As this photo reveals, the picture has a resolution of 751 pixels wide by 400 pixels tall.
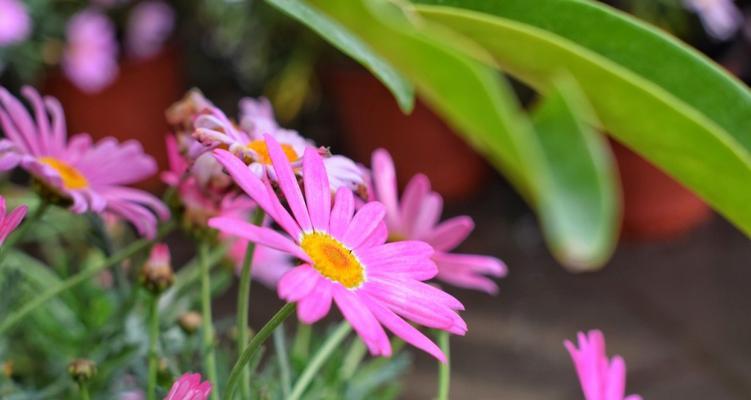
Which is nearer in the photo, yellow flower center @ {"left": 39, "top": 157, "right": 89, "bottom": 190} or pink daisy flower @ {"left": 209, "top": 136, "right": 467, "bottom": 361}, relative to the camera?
pink daisy flower @ {"left": 209, "top": 136, "right": 467, "bottom": 361}

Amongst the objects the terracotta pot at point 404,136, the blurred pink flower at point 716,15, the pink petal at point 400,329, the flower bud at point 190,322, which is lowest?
the flower bud at point 190,322

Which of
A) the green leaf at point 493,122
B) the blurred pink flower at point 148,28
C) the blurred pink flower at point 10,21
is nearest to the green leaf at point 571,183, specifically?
the green leaf at point 493,122

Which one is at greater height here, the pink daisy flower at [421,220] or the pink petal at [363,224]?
the pink daisy flower at [421,220]

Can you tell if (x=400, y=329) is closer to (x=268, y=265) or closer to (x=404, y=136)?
(x=268, y=265)

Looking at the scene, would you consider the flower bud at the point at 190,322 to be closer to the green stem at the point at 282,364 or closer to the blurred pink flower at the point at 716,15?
the green stem at the point at 282,364

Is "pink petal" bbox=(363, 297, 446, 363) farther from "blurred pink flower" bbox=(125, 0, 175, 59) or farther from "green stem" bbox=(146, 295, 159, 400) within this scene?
"blurred pink flower" bbox=(125, 0, 175, 59)

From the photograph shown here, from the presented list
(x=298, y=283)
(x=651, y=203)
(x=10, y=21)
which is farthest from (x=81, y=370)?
(x=651, y=203)

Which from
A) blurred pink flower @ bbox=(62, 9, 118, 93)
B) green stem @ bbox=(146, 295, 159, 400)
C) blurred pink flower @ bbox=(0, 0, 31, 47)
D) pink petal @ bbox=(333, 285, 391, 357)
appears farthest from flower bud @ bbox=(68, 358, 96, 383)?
blurred pink flower @ bbox=(62, 9, 118, 93)
